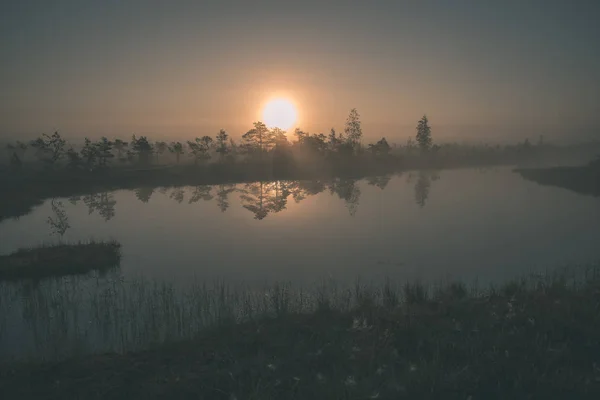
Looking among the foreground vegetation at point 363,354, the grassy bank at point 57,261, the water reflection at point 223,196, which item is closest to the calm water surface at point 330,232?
the water reflection at point 223,196

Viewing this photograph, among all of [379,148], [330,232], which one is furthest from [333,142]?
[330,232]

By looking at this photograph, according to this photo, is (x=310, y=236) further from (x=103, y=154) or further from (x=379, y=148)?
(x=379, y=148)

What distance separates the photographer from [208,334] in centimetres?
966

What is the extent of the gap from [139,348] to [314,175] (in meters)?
55.5

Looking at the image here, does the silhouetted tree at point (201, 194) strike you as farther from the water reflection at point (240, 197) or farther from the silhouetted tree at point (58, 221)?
the silhouetted tree at point (58, 221)

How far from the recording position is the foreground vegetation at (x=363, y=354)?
7.05m

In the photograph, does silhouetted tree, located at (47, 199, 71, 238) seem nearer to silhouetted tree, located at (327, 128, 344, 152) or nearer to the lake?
the lake

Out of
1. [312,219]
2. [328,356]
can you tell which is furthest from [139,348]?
[312,219]

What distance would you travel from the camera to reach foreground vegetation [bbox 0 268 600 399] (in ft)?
23.1

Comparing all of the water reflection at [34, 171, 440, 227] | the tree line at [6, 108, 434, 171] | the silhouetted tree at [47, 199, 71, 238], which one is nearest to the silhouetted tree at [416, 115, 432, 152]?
the tree line at [6, 108, 434, 171]

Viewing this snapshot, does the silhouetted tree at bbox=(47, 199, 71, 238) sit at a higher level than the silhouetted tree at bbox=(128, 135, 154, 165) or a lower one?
lower

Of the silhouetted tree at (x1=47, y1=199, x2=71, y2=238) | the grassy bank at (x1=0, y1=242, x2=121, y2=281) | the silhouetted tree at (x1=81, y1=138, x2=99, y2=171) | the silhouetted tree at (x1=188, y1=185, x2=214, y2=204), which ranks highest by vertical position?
the silhouetted tree at (x1=81, y1=138, x2=99, y2=171)

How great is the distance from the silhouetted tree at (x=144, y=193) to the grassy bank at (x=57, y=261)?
66.2ft

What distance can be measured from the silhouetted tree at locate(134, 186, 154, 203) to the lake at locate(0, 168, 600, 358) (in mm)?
749
